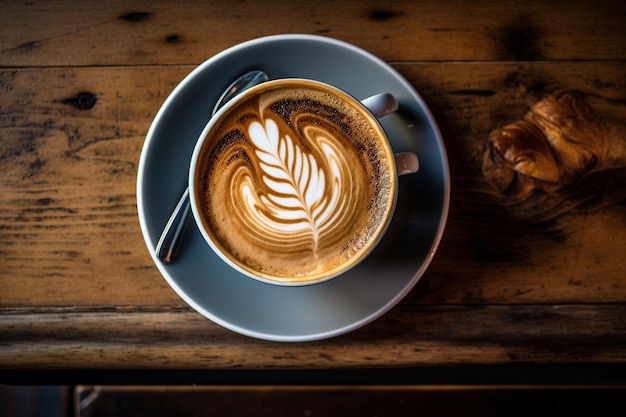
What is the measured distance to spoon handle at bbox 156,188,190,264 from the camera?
3.15 ft

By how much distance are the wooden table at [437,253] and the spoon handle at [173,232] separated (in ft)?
0.42

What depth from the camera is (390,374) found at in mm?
1202

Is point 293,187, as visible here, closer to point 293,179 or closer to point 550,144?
point 293,179

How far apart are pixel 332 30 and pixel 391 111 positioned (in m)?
0.26

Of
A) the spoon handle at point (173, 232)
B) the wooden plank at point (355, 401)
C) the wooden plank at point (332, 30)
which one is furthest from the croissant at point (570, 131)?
the spoon handle at point (173, 232)

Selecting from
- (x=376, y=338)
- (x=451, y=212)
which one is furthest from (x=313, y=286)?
(x=451, y=212)

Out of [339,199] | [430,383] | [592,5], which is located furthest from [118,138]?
[592,5]

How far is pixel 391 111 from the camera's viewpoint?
932 mm

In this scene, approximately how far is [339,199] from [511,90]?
0.45 metres

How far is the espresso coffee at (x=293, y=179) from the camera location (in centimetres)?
91

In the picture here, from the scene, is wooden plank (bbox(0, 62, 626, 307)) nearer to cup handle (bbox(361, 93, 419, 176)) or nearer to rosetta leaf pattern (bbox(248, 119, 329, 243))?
cup handle (bbox(361, 93, 419, 176))

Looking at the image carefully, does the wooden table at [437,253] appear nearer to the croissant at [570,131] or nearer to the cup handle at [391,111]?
the croissant at [570,131]

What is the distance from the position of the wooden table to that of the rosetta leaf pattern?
292mm

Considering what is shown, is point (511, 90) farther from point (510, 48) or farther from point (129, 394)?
point (129, 394)
